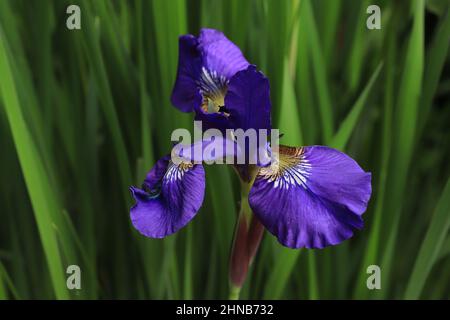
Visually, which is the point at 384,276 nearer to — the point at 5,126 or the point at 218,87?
the point at 218,87

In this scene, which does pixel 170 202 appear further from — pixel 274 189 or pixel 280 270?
pixel 280 270

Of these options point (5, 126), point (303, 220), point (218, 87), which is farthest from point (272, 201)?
point (5, 126)

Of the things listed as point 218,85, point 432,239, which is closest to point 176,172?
point 218,85

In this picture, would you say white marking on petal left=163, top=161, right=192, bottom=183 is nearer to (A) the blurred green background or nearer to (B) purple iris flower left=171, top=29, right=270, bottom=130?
(B) purple iris flower left=171, top=29, right=270, bottom=130

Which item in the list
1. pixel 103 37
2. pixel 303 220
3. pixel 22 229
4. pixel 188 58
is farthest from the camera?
pixel 22 229

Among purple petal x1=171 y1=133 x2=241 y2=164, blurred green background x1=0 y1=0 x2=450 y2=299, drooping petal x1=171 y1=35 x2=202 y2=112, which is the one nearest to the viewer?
purple petal x1=171 y1=133 x2=241 y2=164

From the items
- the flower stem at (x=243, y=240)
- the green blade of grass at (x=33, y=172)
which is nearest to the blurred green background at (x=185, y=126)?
the green blade of grass at (x=33, y=172)

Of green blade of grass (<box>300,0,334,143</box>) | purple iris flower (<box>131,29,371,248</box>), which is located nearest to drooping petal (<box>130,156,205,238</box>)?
purple iris flower (<box>131,29,371,248</box>)
